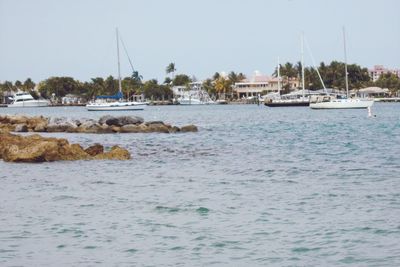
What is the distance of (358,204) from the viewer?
1655cm

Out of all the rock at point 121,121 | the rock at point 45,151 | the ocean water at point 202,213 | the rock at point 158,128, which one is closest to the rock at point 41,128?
the rock at point 121,121

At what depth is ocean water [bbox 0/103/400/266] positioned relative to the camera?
12.0 m

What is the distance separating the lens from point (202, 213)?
15.9 meters

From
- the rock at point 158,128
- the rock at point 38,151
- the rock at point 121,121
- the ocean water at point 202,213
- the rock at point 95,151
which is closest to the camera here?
the ocean water at point 202,213

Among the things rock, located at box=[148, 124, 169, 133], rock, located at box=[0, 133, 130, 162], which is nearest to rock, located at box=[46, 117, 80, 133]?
rock, located at box=[148, 124, 169, 133]

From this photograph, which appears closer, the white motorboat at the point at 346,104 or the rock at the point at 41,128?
the rock at the point at 41,128

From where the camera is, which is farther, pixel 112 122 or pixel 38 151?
pixel 112 122

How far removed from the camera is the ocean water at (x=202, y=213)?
39.5 feet

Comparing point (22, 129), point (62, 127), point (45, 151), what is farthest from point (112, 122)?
point (45, 151)

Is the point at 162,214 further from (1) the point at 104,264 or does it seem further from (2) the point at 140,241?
(1) the point at 104,264

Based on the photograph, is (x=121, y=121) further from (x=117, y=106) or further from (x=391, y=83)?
(x=391, y=83)

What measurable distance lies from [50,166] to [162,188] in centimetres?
721

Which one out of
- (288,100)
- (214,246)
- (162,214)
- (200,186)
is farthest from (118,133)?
(288,100)

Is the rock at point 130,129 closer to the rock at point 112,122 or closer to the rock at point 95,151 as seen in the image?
the rock at point 112,122
